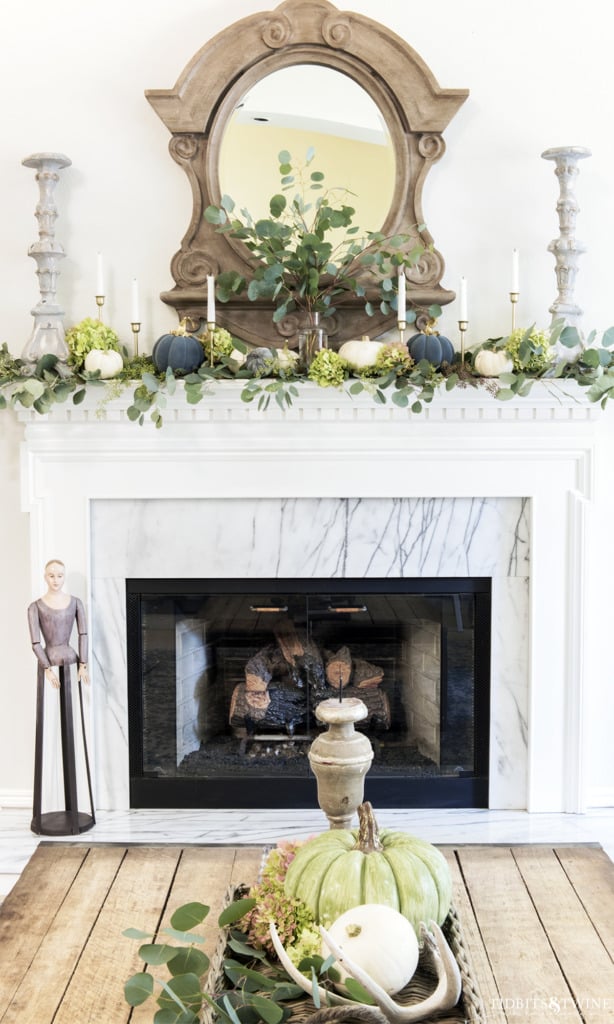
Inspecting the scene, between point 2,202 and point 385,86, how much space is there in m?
1.20

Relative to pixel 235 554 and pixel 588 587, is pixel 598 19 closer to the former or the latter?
pixel 588 587

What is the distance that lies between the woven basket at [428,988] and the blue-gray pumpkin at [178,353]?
172 centimetres

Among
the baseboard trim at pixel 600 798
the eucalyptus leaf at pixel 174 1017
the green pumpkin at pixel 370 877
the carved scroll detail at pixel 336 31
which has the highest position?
the carved scroll detail at pixel 336 31

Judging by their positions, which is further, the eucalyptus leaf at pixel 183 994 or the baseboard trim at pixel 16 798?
the baseboard trim at pixel 16 798

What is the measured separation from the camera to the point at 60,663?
302 centimetres

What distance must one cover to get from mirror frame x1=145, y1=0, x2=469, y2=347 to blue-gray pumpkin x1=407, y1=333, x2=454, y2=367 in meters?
0.19

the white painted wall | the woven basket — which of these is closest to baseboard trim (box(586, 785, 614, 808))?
the white painted wall

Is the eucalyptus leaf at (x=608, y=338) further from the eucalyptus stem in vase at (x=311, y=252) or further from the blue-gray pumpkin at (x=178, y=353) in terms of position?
the blue-gray pumpkin at (x=178, y=353)

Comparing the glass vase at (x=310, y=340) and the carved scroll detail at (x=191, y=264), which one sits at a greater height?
the carved scroll detail at (x=191, y=264)

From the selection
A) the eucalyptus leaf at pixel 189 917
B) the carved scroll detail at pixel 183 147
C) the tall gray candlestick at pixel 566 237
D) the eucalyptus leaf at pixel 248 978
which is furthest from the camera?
the carved scroll detail at pixel 183 147

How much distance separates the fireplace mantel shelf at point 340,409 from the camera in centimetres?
301

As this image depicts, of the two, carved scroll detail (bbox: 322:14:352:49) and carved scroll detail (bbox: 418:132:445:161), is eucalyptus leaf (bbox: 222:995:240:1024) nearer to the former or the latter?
carved scroll detail (bbox: 418:132:445:161)

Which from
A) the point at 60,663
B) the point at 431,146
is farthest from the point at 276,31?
the point at 60,663

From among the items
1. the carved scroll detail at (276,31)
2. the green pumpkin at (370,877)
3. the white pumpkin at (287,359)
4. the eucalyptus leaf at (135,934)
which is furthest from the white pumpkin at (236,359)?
the eucalyptus leaf at (135,934)
